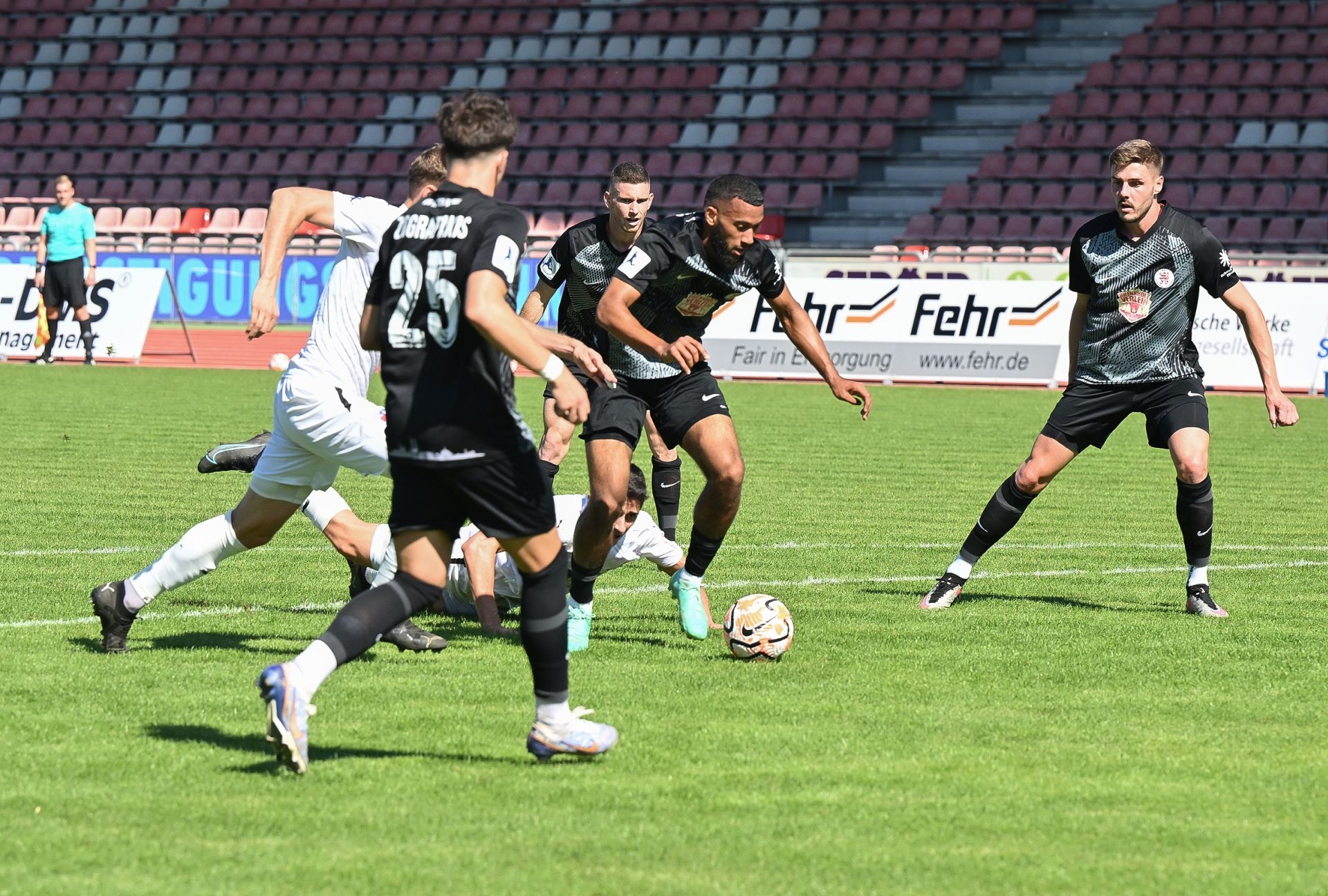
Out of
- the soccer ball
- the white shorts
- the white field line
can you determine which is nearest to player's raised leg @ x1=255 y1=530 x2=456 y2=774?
the white shorts

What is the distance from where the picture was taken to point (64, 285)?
23.4m

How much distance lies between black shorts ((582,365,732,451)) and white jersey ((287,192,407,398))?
1032 millimetres

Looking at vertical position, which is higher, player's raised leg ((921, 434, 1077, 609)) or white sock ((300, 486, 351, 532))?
player's raised leg ((921, 434, 1077, 609))

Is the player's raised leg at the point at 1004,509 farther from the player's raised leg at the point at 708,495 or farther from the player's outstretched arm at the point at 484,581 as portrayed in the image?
the player's outstretched arm at the point at 484,581

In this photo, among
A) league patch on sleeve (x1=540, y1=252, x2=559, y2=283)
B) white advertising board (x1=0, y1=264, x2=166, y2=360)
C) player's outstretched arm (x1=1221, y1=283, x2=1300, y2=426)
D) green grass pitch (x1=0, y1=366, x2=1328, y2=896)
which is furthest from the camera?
white advertising board (x1=0, y1=264, x2=166, y2=360)

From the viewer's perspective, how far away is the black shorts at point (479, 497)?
5176 millimetres

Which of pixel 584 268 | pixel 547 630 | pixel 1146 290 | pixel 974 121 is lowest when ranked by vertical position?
pixel 547 630

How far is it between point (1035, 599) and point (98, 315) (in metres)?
19.7

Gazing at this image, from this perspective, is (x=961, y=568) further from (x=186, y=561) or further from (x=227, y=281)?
(x=227, y=281)

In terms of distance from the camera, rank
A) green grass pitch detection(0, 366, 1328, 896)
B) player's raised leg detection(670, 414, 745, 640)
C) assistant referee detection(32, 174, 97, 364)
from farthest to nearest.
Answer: assistant referee detection(32, 174, 97, 364), player's raised leg detection(670, 414, 745, 640), green grass pitch detection(0, 366, 1328, 896)

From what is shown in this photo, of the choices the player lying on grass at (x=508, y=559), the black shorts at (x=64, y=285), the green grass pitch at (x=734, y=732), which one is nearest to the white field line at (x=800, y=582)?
the green grass pitch at (x=734, y=732)

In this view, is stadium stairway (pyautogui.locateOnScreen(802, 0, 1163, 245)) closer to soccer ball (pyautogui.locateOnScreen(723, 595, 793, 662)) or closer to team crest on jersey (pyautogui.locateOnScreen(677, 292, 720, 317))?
team crest on jersey (pyautogui.locateOnScreen(677, 292, 720, 317))

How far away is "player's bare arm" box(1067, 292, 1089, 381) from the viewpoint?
8.59 metres

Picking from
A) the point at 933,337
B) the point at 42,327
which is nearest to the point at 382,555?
the point at 933,337
